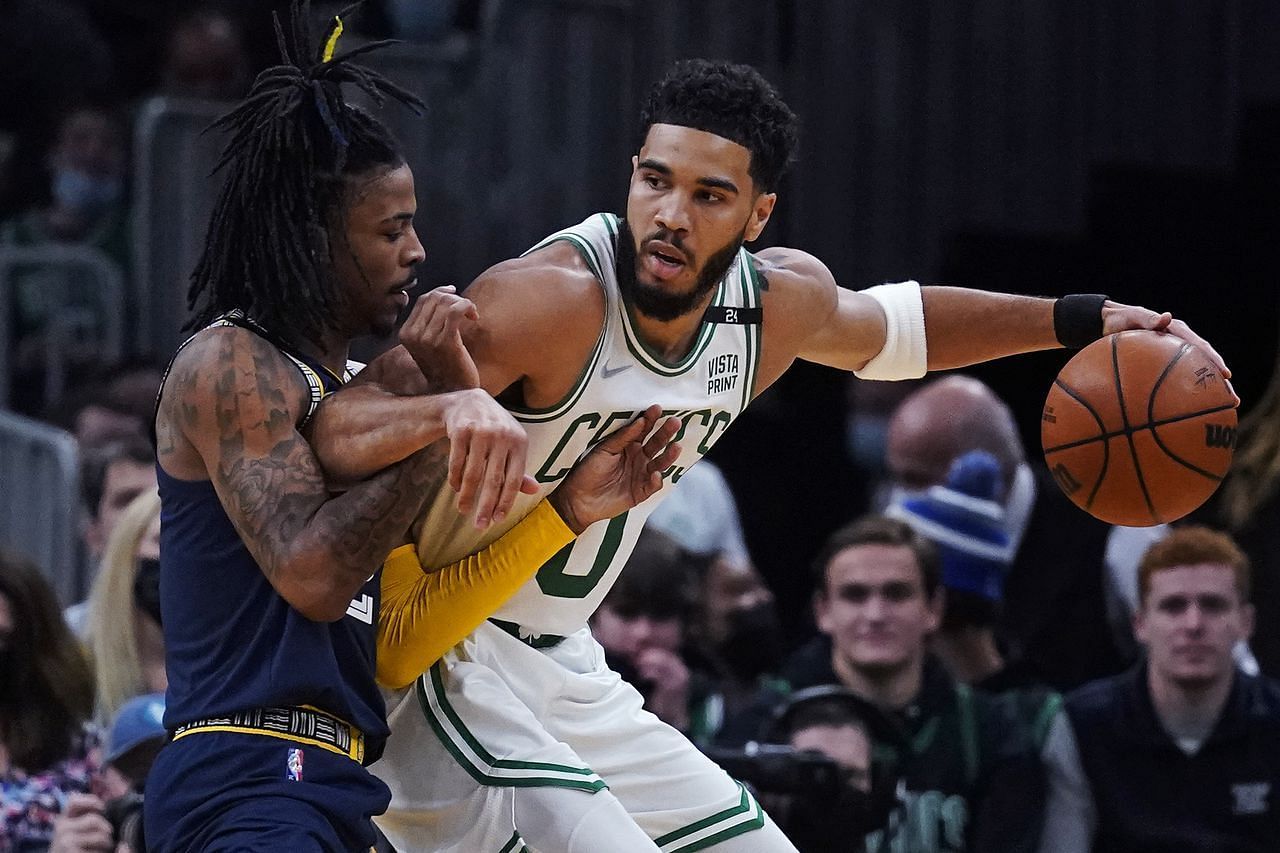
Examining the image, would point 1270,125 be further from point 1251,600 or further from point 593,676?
point 593,676

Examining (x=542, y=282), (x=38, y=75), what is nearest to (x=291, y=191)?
(x=542, y=282)

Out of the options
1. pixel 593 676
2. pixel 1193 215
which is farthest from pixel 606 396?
pixel 1193 215

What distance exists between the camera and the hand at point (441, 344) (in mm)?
3525

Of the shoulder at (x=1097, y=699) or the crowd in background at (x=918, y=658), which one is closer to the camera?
the crowd in background at (x=918, y=658)

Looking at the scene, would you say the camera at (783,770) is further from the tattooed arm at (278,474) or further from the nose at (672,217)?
the tattooed arm at (278,474)

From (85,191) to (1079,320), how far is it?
6.65m

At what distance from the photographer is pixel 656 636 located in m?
5.93

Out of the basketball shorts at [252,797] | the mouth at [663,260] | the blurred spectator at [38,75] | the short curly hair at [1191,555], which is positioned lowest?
the basketball shorts at [252,797]

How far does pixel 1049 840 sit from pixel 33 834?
2.80 m

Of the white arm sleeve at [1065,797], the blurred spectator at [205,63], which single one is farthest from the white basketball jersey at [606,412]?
the blurred spectator at [205,63]

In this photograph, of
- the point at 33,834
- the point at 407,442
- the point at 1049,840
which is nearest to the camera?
the point at 407,442

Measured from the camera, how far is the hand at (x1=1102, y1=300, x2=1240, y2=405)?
433cm

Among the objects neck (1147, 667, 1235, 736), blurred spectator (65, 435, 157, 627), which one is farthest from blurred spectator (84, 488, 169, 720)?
neck (1147, 667, 1235, 736)

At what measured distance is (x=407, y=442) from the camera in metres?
3.41
